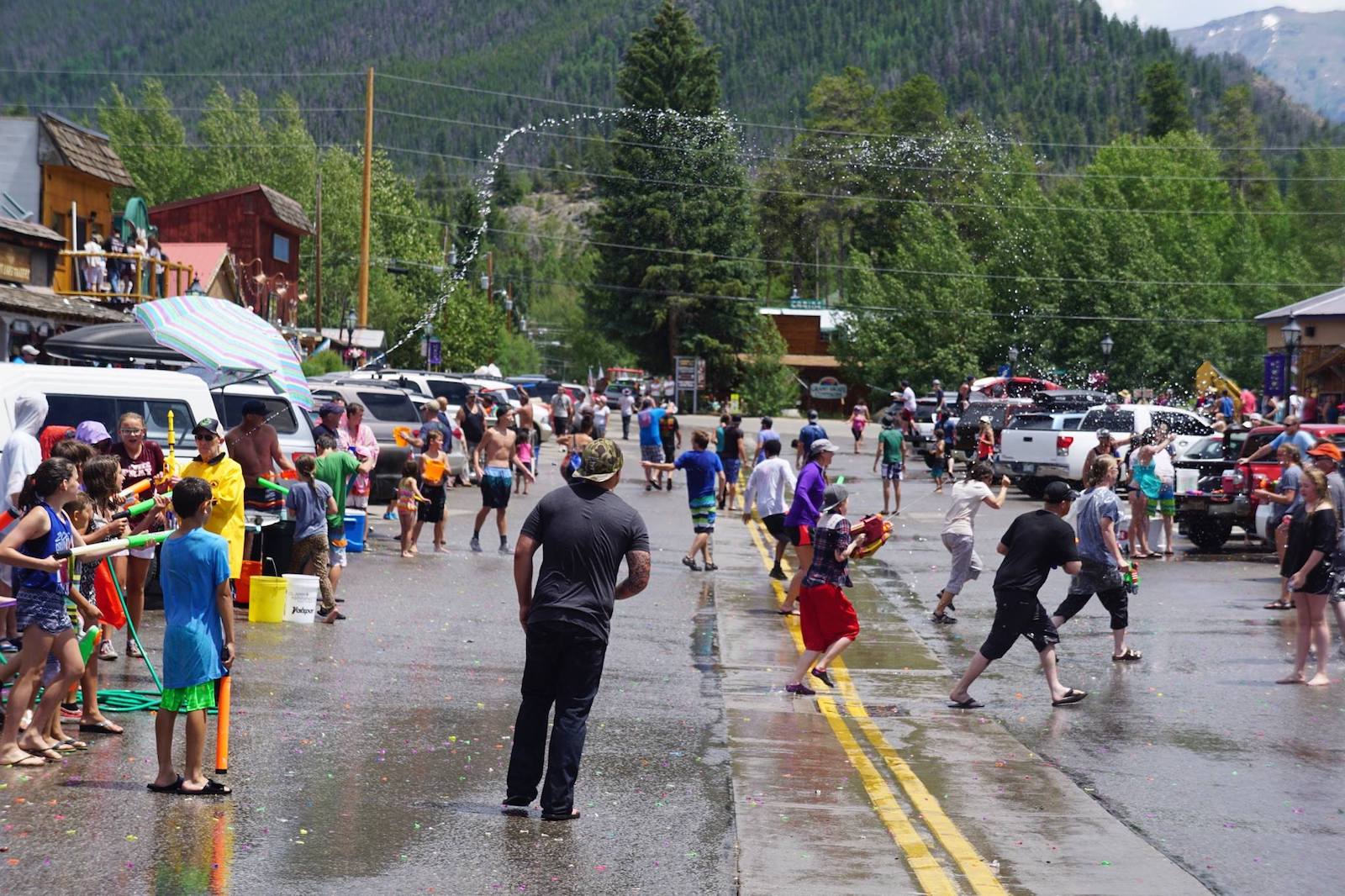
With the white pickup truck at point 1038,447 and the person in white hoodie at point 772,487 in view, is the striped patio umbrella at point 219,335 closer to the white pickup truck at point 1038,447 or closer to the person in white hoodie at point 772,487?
the person in white hoodie at point 772,487

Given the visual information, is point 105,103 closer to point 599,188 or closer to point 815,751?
point 599,188

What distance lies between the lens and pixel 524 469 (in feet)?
73.6

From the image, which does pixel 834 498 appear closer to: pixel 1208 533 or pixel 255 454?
pixel 255 454

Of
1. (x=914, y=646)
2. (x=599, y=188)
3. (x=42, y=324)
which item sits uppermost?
(x=599, y=188)

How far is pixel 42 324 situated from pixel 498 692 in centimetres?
2250

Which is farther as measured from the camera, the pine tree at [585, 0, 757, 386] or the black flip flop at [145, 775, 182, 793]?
the pine tree at [585, 0, 757, 386]

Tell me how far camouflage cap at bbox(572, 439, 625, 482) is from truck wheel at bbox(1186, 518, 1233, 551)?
1714cm

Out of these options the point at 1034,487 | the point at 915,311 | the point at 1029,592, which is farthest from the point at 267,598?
the point at 915,311

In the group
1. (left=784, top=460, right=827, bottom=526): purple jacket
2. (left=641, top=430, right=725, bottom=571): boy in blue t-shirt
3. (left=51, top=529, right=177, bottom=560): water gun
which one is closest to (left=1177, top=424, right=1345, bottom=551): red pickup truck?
(left=641, top=430, right=725, bottom=571): boy in blue t-shirt

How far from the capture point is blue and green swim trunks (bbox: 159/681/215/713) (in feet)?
25.4

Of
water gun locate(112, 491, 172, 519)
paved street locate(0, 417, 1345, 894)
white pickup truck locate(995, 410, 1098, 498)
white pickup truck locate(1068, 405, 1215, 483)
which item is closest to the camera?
paved street locate(0, 417, 1345, 894)

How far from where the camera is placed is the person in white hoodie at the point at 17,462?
922cm

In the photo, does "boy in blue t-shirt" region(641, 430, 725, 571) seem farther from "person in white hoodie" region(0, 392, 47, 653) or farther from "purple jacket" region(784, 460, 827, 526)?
"person in white hoodie" region(0, 392, 47, 653)

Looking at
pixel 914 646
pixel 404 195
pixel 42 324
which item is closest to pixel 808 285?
pixel 404 195
